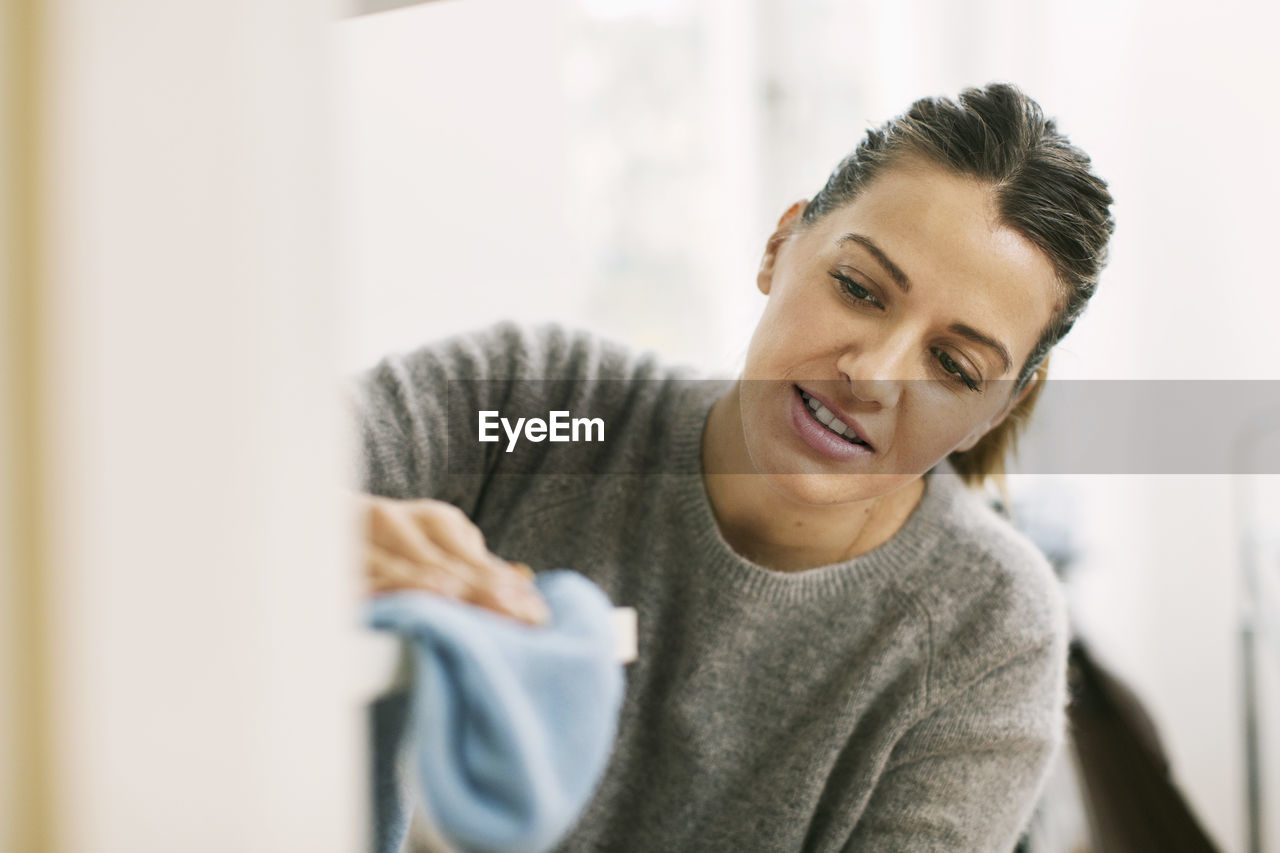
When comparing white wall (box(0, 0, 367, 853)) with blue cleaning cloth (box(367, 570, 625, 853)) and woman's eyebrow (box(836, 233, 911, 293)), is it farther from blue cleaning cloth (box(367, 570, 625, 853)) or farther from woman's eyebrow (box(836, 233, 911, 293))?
woman's eyebrow (box(836, 233, 911, 293))

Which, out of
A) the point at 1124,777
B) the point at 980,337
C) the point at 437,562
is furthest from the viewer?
the point at 1124,777

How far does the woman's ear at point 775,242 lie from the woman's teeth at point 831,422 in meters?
0.10

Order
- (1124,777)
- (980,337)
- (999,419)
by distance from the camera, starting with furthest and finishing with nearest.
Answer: (1124,777)
(999,419)
(980,337)

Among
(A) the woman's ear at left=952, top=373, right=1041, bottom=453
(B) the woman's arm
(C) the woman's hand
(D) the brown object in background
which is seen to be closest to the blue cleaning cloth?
(C) the woman's hand

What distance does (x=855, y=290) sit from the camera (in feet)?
1.68

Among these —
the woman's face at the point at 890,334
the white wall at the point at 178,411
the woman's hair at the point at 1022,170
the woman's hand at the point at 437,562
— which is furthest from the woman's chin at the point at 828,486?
the white wall at the point at 178,411

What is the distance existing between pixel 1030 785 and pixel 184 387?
1.88 ft

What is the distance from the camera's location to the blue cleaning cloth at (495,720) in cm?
21

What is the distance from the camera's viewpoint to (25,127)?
0.15 m

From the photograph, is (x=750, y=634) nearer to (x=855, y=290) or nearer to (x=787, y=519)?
(x=787, y=519)

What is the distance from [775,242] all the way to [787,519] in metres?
0.19

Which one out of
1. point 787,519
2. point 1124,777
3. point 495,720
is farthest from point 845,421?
point 1124,777

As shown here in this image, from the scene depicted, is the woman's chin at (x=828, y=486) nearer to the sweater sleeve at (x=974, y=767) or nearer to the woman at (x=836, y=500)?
the woman at (x=836, y=500)

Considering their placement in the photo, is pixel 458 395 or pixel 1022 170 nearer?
pixel 1022 170
